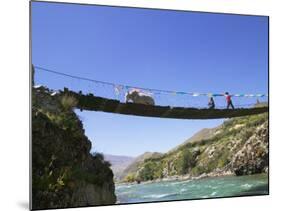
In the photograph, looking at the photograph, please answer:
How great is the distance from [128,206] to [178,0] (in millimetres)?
2459

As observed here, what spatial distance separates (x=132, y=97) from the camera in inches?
287

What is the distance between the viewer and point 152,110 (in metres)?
7.43

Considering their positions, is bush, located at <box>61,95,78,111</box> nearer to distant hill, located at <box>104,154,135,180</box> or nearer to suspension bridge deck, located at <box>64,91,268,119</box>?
suspension bridge deck, located at <box>64,91,268,119</box>

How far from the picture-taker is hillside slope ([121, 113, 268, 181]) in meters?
7.48

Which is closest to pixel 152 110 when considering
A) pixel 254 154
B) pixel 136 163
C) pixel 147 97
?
pixel 147 97

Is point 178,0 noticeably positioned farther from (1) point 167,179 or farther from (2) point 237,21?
(1) point 167,179

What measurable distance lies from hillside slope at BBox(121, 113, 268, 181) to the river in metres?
0.09

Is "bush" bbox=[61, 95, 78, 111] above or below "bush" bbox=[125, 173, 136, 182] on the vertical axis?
above

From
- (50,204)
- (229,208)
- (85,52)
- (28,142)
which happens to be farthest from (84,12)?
(229,208)

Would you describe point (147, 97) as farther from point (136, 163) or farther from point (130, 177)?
point (130, 177)

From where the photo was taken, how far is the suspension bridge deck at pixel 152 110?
7.05 m

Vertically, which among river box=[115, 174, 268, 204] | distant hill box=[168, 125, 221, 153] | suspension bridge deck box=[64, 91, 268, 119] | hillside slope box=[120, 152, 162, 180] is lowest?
river box=[115, 174, 268, 204]

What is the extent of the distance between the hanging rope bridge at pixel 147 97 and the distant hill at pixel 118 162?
0.51 m

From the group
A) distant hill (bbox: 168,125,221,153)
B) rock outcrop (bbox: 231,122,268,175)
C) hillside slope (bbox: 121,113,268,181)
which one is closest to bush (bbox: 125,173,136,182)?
hillside slope (bbox: 121,113,268,181)
